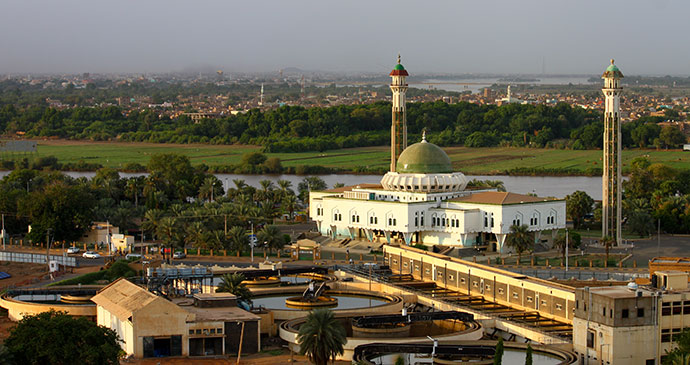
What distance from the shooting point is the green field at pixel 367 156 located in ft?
355

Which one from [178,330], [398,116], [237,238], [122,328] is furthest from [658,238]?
[122,328]

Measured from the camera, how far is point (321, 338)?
32625 mm

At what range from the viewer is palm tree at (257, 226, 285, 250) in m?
56.4

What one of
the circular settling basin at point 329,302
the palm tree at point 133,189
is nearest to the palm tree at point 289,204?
the palm tree at point 133,189

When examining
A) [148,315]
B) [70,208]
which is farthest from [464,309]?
[70,208]

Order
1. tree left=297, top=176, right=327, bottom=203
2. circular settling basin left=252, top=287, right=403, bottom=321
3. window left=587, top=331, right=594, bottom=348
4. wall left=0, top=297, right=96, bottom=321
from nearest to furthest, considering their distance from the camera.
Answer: window left=587, top=331, right=594, bottom=348 < circular settling basin left=252, top=287, right=403, bottom=321 < wall left=0, top=297, right=96, bottom=321 < tree left=297, top=176, right=327, bottom=203

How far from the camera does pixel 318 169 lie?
4171 inches

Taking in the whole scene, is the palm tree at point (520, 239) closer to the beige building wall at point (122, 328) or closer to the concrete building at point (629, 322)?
the beige building wall at point (122, 328)

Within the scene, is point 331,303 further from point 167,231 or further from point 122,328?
point 167,231

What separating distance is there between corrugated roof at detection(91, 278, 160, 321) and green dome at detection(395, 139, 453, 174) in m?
22.3

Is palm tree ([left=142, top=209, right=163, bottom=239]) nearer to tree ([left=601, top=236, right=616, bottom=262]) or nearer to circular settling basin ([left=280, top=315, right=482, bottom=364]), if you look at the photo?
tree ([left=601, top=236, right=616, bottom=262])

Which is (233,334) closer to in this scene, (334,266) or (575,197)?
(334,266)

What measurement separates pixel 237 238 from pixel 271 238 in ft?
4.74

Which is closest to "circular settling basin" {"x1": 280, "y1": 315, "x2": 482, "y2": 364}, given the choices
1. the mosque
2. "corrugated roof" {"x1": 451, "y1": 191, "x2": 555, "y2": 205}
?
the mosque
